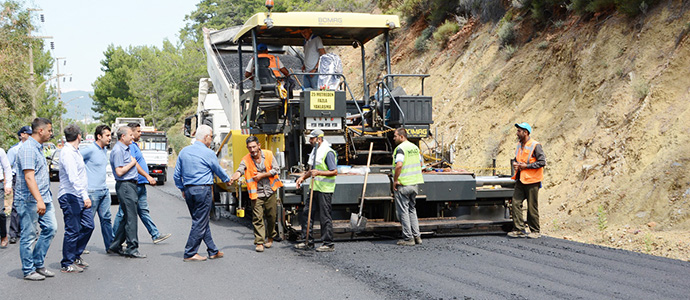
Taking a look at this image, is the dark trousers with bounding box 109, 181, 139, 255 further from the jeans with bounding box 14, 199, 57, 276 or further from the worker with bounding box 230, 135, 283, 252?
the worker with bounding box 230, 135, 283, 252

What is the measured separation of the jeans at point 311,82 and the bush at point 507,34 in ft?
28.5

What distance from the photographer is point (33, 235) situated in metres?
6.93

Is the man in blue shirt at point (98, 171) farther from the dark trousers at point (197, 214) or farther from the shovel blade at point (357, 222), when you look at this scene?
the shovel blade at point (357, 222)

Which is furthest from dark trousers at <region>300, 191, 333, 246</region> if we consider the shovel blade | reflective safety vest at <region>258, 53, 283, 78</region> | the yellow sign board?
reflective safety vest at <region>258, 53, 283, 78</region>

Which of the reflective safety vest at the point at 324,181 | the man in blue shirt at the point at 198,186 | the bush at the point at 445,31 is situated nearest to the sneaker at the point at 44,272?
the man in blue shirt at the point at 198,186

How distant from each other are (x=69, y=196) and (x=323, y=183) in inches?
121

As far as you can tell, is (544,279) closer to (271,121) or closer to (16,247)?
(271,121)

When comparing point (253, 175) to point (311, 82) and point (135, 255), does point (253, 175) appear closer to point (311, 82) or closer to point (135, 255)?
point (135, 255)

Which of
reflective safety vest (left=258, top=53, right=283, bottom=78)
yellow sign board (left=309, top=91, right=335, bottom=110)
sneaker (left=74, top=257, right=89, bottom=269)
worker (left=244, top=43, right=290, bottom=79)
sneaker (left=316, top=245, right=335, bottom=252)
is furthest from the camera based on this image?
worker (left=244, top=43, right=290, bottom=79)

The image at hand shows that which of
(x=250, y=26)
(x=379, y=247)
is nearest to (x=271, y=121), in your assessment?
(x=250, y=26)

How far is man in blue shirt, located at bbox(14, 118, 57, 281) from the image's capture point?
665 cm

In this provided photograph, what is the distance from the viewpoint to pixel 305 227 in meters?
8.66

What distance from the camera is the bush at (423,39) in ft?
73.3

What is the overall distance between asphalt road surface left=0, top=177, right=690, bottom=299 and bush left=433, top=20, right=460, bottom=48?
1339 cm
